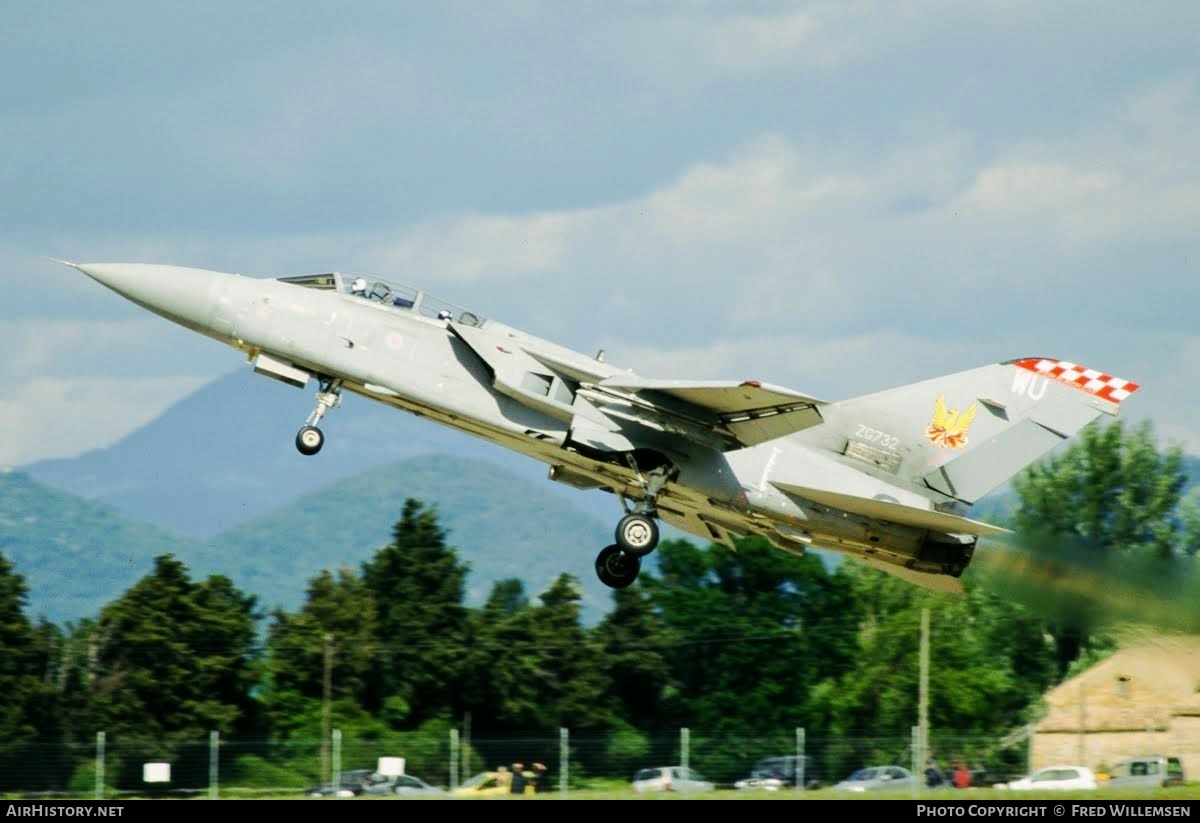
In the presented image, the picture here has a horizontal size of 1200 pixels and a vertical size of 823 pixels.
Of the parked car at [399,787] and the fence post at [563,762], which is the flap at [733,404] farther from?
the parked car at [399,787]

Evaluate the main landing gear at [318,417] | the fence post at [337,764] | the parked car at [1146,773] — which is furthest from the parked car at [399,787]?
the parked car at [1146,773]

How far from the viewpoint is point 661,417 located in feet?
71.8

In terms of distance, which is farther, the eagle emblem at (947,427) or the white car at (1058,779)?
the white car at (1058,779)

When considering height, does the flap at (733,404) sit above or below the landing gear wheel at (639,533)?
above

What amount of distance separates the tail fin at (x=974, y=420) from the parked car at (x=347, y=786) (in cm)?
1137

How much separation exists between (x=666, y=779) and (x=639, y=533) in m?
7.86

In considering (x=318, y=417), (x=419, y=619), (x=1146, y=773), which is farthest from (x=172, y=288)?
(x=419, y=619)

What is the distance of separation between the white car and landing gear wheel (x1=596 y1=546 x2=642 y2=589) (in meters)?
10.1

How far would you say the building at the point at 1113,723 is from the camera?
31.5 m

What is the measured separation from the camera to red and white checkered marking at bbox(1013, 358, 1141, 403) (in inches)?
931

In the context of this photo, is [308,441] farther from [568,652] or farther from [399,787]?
[568,652]

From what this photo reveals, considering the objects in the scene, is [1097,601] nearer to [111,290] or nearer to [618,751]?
[618,751]

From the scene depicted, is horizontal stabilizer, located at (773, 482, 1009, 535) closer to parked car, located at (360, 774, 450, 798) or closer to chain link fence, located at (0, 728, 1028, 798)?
chain link fence, located at (0, 728, 1028, 798)
